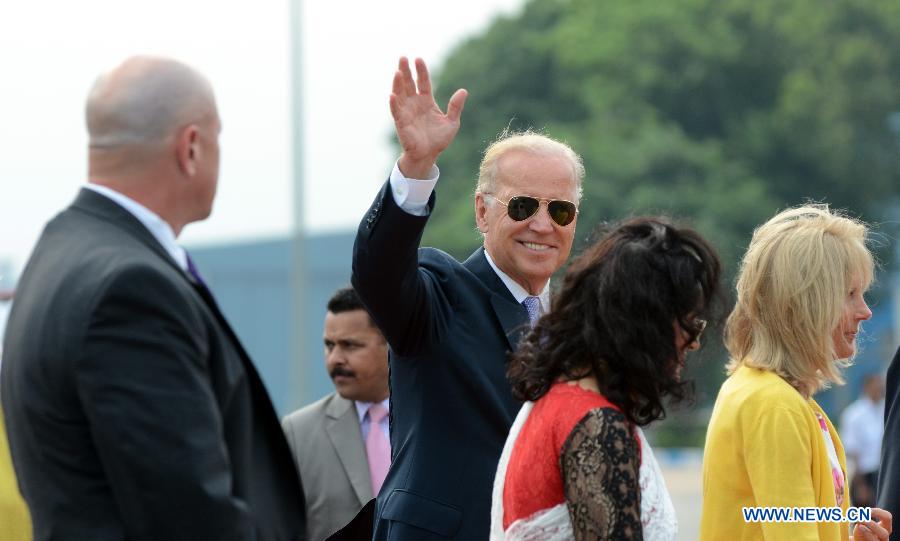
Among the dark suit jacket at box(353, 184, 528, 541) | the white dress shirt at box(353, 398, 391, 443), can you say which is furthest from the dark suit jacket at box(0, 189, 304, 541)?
the white dress shirt at box(353, 398, 391, 443)

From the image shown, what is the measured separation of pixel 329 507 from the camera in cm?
593

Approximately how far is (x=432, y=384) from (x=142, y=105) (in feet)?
4.68

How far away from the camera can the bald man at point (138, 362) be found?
2844 mm

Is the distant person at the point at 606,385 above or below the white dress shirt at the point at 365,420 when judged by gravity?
above

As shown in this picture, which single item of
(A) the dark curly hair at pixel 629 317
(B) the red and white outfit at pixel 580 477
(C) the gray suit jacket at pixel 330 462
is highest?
(A) the dark curly hair at pixel 629 317

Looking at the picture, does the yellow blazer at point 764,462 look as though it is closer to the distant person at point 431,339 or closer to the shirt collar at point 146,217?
the distant person at point 431,339

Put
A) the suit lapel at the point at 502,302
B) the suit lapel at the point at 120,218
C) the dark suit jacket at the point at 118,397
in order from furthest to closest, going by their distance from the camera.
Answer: the suit lapel at the point at 502,302
the suit lapel at the point at 120,218
the dark suit jacket at the point at 118,397

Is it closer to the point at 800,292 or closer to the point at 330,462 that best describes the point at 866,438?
the point at 330,462

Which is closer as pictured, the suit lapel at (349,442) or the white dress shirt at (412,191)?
the white dress shirt at (412,191)

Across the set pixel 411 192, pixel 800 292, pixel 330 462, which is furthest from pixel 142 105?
pixel 330 462

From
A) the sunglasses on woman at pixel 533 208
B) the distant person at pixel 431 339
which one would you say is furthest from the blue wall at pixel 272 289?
the distant person at pixel 431 339

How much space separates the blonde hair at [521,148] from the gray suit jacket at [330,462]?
1602 millimetres

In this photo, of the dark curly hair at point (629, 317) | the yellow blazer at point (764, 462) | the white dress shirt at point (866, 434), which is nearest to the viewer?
the dark curly hair at point (629, 317)

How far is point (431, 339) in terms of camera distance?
4.23 m
